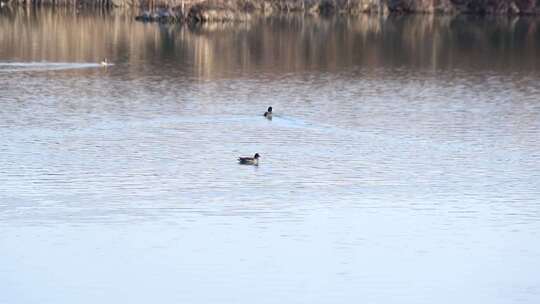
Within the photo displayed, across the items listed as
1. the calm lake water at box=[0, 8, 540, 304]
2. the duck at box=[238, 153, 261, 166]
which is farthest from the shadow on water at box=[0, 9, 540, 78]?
the duck at box=[238, 153, 261, 166]

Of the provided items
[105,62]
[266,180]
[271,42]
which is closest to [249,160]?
[266,180]

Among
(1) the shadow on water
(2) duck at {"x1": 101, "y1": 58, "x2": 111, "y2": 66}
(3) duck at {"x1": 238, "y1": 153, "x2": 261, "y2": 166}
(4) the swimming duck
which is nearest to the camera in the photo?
(3) duck at {"x1": 238, "y1": 153, "x2": 261, "y2": 166}

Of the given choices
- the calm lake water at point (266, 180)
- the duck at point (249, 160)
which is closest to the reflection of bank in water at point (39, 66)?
the calm lake water at point (266, 180)

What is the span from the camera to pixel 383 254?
2089cm

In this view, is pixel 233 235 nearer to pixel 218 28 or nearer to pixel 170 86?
pixel 170 86

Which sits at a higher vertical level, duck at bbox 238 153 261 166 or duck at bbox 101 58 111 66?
duck at bbox 101 58 111 66

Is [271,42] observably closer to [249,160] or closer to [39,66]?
[39,66]

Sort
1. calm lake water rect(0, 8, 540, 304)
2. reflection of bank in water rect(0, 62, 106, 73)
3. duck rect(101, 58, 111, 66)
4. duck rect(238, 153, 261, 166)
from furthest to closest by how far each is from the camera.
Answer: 1. duck rect(101, 58, 111, 66)
2. reflection of bank in water rect(0, 62, 106, 73)
3. duck rect(238, 153, 261, 166)
4. calm lake water rect(0, 8, 540, 304)

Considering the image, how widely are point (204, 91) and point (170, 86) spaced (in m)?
1.40

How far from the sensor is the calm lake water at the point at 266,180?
19.6m

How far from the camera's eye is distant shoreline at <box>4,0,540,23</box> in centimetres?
6197

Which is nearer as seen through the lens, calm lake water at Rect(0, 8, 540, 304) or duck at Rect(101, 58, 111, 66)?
calm lake water at Rect(0, 8, 540, 304)

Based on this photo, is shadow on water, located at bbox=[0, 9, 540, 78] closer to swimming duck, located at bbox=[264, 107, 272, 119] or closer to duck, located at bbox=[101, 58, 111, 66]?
duck, located at bbox=[101, 58, 111, 66]

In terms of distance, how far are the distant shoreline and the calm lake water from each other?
12.0 m
